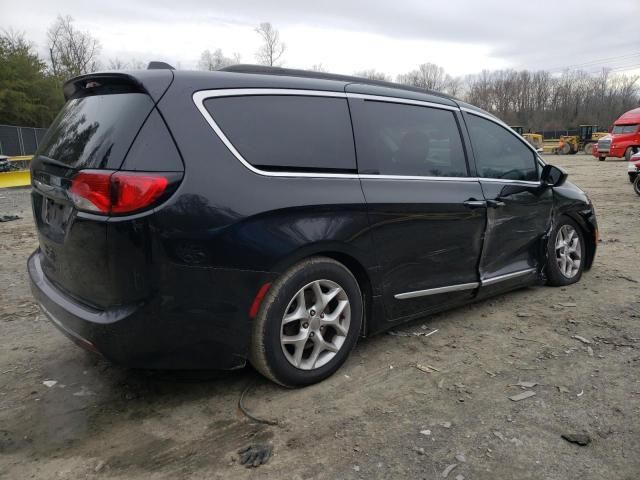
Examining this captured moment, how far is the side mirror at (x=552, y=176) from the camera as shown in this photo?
458 cm

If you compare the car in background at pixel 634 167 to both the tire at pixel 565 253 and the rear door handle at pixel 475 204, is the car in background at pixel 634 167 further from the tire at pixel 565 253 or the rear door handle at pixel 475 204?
the rear door handle at pixel 475 204

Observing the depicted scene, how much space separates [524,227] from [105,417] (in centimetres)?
357

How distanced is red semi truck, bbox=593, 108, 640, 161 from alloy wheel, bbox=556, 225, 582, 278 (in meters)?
27.9

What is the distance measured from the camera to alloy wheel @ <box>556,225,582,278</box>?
4.89m

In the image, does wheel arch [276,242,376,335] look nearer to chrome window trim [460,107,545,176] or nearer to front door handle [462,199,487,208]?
front door handle [462,199,487,208]

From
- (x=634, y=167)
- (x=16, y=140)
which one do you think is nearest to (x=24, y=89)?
(x=16, y=140)

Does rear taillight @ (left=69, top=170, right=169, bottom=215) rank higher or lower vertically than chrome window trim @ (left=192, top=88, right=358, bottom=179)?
lower

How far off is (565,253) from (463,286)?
183 centimetres

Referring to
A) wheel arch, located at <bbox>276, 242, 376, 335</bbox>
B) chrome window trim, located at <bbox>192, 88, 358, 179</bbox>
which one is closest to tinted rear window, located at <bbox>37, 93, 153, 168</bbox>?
chrome window trim, located at <bbox>192, 88, 358, 179</bbox>

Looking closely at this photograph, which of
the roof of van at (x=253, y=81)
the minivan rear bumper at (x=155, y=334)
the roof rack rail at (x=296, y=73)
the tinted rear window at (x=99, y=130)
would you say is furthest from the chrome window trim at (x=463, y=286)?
the tinted rear window at (x=99, y=130)

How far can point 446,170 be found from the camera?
146 inches

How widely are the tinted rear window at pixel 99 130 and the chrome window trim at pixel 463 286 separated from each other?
6.31 feet

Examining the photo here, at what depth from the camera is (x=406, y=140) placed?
3.45m

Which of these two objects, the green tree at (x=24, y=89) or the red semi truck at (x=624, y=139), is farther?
the green tree at (x=24, y=89)
